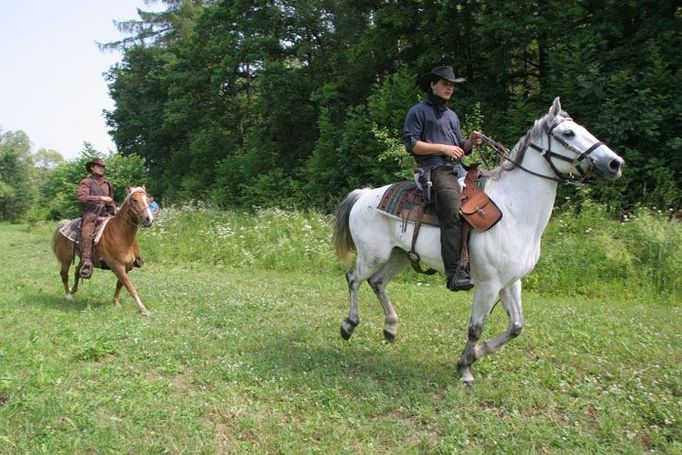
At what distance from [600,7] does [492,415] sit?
1483 cm

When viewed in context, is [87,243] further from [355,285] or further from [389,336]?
[389,336]

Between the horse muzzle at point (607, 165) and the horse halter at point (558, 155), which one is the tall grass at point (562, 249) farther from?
the horse muzzle at point (607, 165)

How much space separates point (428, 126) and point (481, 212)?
1.17 meters

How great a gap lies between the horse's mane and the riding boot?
6709mm

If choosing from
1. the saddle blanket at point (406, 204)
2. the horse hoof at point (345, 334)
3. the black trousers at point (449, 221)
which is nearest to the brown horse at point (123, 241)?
the horse hoof at point (345, 334)

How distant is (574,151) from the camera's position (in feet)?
15.1

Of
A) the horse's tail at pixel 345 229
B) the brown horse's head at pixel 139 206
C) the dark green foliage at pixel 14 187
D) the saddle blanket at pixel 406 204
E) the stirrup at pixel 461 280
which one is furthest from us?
the dark green foliage at pixel 14 187

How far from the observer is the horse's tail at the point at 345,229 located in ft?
21.5

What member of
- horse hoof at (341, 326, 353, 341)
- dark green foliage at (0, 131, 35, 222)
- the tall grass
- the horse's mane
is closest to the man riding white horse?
the horse's mane

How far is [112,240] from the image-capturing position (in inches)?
319

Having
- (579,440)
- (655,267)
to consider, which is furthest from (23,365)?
(655,267)

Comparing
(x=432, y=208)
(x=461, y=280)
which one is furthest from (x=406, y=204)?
(x=461, y=280)

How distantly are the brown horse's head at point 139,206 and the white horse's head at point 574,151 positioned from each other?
18.6 feet

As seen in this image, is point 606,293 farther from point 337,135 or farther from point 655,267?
point 337,135
